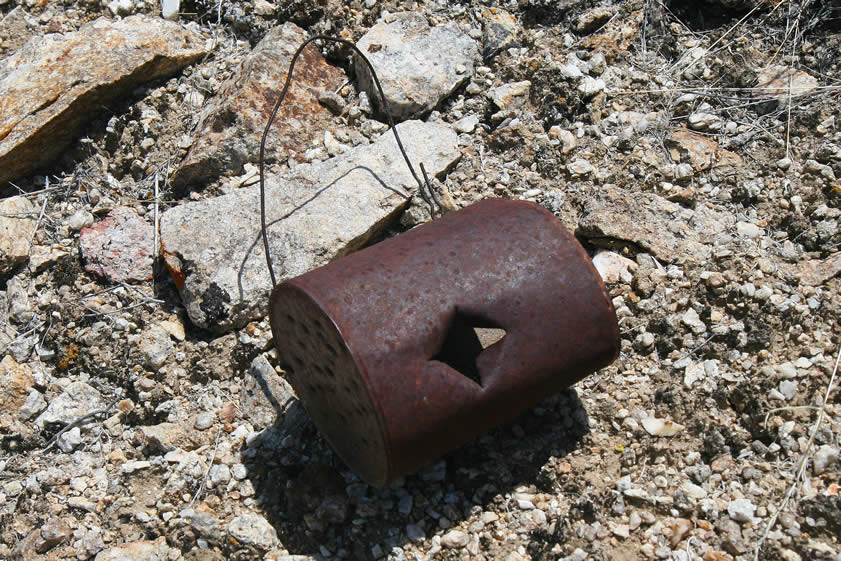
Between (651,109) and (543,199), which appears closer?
(543,199)

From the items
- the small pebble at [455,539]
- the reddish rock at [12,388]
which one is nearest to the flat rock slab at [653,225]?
the small pebble at [455,539]

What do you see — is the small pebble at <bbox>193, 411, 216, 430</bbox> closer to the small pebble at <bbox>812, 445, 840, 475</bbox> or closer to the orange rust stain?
the orange rust stain

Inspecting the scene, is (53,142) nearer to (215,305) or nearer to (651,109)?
(215,305)

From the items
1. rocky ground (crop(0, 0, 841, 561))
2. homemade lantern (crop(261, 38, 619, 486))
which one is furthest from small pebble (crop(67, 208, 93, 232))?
homemade lantern (crop(261, 38, 619, 486))

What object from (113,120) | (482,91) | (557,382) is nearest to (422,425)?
(557,382)

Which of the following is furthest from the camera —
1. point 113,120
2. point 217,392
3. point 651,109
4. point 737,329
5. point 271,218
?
point 113,120

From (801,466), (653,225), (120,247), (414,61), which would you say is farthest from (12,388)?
(801,466)

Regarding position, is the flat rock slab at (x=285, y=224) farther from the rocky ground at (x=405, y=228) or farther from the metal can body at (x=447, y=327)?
the metal can body at (x=447, y=327)
